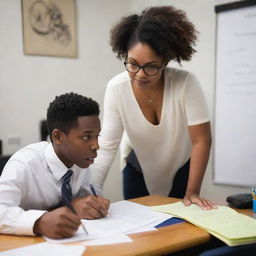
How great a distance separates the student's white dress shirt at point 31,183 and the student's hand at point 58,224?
0.14ft

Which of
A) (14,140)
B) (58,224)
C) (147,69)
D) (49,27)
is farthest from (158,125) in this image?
(49,27)

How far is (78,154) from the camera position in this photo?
126 centimetres

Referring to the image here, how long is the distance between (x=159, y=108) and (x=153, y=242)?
0.76 meters

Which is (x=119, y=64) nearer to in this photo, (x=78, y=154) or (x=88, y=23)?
(x=88, y=23)

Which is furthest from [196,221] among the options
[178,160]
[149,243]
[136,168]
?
[136,168]

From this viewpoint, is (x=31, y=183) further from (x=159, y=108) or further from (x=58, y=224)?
(x=159, y=108)

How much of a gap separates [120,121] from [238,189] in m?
1.38

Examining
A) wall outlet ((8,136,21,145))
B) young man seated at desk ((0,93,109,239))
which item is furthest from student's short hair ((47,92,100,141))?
wall outlet ((8,136,21,145))

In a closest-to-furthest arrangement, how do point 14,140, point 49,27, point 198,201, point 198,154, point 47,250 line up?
point 47,250
point 198,201
point 198,154
point 14,140
point 49,27

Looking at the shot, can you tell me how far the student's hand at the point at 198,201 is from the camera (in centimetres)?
134

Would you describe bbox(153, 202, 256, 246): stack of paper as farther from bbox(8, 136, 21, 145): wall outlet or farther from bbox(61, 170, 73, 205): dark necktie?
bbox(8, 136, 21, 145): wall outlet

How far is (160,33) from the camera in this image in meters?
1.43

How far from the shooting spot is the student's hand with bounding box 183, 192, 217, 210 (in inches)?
52.7

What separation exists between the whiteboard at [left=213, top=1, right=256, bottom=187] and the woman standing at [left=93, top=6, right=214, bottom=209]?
976mm
